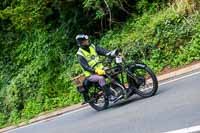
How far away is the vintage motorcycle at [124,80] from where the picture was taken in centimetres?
1144

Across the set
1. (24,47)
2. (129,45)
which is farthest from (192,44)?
(24,47)

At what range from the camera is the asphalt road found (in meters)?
8.77

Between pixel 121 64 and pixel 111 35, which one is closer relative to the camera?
pixel 121 64

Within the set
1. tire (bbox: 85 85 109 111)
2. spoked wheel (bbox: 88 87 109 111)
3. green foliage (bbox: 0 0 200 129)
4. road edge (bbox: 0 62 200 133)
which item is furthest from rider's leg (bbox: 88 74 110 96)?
green foliage (bbox: 0 0 200 129)

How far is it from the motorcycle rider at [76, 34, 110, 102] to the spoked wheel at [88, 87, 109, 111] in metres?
0.46

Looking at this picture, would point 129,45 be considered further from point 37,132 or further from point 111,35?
point 37,132

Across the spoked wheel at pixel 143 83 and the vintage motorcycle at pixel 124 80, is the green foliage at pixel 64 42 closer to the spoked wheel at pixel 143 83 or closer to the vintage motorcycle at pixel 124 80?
the spoked wheel at pixel 143 83

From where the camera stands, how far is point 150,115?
9781mm

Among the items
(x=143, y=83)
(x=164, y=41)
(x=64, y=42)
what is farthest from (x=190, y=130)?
(x=64, y=42)

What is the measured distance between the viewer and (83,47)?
40.0 feet

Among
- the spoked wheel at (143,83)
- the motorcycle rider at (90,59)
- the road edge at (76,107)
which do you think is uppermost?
the motorcycle rider at (90,59)

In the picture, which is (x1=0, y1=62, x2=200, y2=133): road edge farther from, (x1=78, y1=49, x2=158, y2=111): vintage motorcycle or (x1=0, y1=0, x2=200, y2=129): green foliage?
(x1=78, y1=49, x2=158, y2=111): vintage motorcycle

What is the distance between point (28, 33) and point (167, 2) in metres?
8.37

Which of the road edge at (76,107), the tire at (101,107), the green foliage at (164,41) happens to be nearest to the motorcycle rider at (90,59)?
the tire at (101,107)
